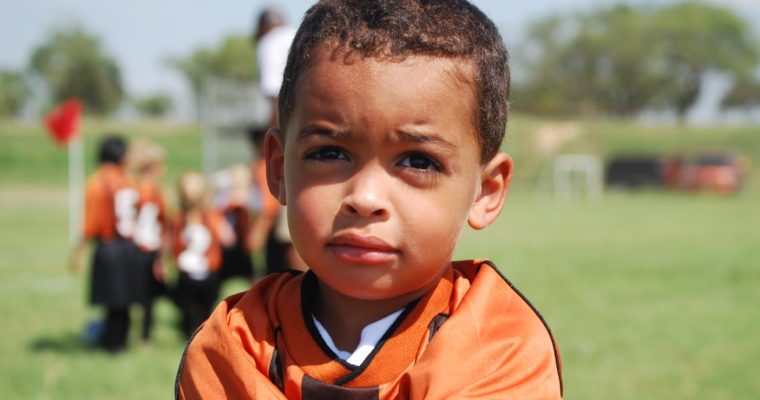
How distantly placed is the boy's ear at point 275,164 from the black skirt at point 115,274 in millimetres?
4105

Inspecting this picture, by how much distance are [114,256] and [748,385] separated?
414cm

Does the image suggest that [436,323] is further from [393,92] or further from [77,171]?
[77,171]

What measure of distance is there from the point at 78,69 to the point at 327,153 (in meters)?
69.6

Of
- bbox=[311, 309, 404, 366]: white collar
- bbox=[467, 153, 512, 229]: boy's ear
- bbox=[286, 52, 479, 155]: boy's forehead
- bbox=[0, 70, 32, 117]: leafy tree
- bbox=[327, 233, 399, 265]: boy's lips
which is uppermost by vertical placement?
bbox=[286, 52, 479, 155]: boy's forehead

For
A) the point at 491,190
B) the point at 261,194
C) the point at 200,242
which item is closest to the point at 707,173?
the point at 200,242

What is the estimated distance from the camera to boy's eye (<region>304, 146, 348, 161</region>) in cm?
135

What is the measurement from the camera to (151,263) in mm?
5672

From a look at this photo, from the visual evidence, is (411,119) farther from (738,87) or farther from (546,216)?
(738,87)

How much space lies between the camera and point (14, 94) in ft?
233

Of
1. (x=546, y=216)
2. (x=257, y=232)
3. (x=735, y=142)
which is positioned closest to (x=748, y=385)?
(x=257, y=232)

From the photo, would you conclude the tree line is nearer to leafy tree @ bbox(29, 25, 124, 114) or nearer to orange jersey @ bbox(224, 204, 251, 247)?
leafy tree @ bbox(29, 25, 124, 114)

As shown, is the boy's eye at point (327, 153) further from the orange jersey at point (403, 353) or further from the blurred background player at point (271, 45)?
the blurred background player at point (271, 45)

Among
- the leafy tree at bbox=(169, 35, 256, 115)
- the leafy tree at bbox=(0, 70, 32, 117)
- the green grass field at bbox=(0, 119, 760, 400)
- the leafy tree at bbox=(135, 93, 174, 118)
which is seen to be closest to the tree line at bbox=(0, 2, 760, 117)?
the leafy tree at bbox=(0, 70, 32, 117)

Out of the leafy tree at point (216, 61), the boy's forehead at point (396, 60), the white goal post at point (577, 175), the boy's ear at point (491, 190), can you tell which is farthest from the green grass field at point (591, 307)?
the leafy tree at point (216, 61)
